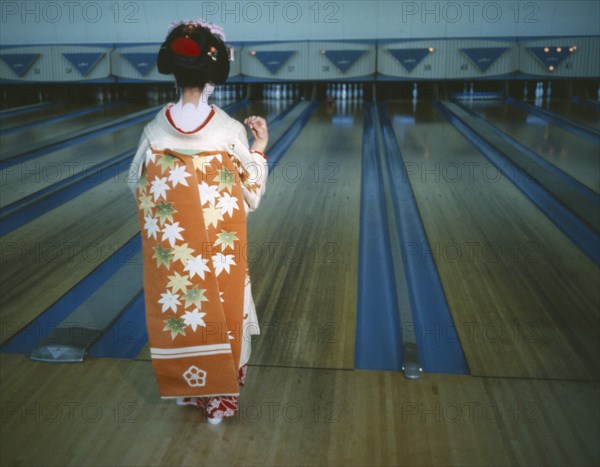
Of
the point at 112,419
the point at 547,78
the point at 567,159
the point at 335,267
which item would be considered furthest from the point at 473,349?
the point at 547,78

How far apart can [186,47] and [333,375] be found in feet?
3.64

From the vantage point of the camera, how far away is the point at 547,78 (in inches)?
331

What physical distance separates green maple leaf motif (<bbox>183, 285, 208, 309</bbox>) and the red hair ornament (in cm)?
59

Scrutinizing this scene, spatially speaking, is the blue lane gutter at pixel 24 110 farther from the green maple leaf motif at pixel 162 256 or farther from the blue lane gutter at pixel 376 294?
the green maple leaf motif at pixel 162 256

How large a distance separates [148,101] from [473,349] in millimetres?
7893

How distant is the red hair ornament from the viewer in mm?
1473

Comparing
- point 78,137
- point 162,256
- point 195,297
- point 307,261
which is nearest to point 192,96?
point 162,256

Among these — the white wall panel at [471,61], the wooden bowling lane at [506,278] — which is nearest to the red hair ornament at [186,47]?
the wooden bowling lane at [506,278]

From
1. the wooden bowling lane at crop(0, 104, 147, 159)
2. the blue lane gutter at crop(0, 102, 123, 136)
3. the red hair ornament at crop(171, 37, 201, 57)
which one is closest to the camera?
the red hair ornament at crop(171, 37, 201, 57)

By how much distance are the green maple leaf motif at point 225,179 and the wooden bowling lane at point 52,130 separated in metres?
4.16

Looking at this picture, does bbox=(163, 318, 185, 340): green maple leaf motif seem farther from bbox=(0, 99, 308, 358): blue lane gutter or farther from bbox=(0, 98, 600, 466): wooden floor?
bbox=(0, 99, 308, 358): blue lane gutter

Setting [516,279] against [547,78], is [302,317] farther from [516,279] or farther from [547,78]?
[547,78]

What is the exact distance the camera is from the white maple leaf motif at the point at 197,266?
61.6 inches

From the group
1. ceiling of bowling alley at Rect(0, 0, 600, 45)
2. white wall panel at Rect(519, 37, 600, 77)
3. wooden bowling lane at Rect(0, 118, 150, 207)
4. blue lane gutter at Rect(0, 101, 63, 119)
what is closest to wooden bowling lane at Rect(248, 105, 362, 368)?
wooden bowling lane at Rect(0, 118, 150, 207)
